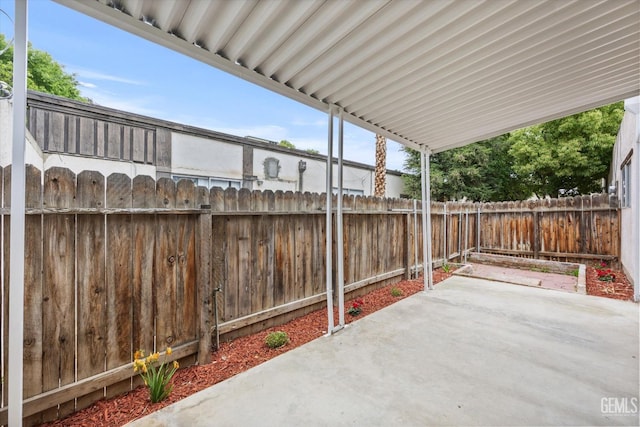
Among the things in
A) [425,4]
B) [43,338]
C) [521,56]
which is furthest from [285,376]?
[521,56]

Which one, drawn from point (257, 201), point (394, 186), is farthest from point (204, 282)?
point (394, 186)

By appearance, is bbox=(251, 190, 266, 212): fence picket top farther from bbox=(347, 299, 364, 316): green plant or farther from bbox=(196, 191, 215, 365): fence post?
bbox=(347, 299, 364, 316): green plant

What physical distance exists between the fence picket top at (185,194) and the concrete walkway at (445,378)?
1.47 meters

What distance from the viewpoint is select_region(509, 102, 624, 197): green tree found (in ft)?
36.8

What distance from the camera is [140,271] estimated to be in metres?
2.18

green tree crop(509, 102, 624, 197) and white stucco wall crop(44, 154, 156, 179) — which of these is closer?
white stucco wall crop(44, 154, 156, 179)

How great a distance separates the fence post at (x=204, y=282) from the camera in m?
2.46

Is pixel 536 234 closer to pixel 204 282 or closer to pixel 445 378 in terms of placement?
pixel 445 378

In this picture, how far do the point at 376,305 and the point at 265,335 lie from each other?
5.74 ft

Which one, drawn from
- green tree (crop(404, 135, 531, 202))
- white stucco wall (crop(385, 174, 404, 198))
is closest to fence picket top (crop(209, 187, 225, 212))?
white stucco wall (crop(385, 174, 404, 198))

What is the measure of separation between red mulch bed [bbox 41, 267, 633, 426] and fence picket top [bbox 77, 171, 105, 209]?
1.42m

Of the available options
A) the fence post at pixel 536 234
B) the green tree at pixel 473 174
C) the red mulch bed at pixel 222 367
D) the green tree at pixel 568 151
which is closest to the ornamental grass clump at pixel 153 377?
the red mulch bed at pixel 222 367

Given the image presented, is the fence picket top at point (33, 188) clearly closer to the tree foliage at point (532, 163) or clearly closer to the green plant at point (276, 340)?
the green plant at point (276, 340)

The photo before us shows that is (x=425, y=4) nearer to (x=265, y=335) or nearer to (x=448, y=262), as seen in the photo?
(x=265, y=335)
